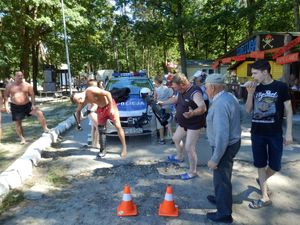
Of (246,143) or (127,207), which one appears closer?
(127,207)

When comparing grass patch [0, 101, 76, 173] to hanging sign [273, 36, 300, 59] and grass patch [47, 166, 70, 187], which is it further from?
hanging sign [273, 36, 300, 59]

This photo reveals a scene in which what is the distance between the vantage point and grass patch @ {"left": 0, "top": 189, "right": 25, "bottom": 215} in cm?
468

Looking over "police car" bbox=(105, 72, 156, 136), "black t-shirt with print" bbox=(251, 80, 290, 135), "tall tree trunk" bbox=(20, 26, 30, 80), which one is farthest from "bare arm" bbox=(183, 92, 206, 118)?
"tall tree trunk" bbox=(20, 26, 30, 80)

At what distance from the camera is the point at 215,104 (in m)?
3.76

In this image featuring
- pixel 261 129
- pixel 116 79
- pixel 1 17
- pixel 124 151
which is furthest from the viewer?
pixel 1 17

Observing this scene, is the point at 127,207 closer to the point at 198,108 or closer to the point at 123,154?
the point at 198,108

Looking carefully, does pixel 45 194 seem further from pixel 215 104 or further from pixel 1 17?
pixel 1 17

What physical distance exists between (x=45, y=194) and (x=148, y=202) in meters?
1.63

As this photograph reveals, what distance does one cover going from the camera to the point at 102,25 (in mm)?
32594

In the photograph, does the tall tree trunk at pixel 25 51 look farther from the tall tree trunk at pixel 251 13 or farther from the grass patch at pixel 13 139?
the tall tree trunk at pixel 251 13

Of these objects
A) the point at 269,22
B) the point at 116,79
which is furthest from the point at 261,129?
the point at 269,22

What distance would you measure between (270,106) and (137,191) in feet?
7.60

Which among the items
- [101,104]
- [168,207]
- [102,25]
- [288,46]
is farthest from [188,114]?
[102,25]

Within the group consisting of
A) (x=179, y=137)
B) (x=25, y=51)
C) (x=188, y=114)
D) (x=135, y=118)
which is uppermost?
(x=25, y=51)
